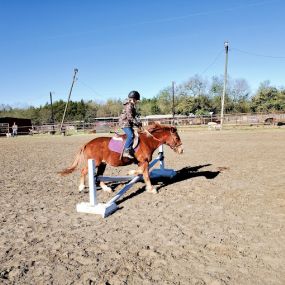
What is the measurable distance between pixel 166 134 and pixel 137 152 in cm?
109

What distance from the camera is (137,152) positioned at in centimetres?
776

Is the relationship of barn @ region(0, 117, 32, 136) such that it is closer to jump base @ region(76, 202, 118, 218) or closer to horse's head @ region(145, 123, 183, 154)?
horse's head @ region(145, 123, 183, 154)

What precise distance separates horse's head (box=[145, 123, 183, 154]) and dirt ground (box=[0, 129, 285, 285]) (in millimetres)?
1164

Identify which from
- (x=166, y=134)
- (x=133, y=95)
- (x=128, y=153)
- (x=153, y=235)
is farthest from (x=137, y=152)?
(x=153, y=235)

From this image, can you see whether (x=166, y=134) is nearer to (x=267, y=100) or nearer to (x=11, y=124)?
(x=11, y=124)

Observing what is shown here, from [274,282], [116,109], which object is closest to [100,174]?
[274,282]

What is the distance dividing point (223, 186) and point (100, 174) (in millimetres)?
3274

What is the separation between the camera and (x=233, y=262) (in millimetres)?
3979

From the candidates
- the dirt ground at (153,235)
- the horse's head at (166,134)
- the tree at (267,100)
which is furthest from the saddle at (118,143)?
the tree at (267,100)

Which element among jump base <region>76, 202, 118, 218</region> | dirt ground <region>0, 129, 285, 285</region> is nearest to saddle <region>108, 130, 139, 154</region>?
dirt ground <region>0, 129, 285, 285</region>

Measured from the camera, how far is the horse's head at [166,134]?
8.30 m

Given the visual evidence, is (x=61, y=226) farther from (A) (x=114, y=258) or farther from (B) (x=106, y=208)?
(A) (x=114, y=258)

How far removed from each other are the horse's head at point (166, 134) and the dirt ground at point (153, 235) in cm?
116

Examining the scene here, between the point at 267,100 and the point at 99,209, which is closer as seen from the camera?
the point at 99,209
